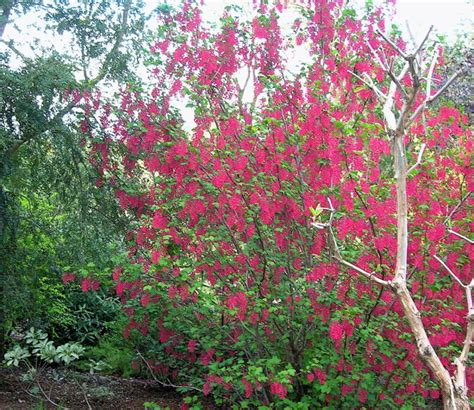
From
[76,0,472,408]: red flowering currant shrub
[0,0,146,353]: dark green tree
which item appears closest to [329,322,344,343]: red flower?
[76,0,472,408]: red flowering currant shrub

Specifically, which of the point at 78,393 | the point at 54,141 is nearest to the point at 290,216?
the point at 54,141

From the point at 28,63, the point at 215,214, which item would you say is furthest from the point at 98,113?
the point at 215,214

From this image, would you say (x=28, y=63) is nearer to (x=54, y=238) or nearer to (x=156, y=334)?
(x=54, y=238)

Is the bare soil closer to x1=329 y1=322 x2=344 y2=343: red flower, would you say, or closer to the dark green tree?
the dark green tree

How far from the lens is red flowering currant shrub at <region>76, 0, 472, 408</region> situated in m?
4.07

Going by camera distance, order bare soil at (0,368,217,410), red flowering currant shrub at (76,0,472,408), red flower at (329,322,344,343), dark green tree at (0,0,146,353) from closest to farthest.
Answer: red flower at (329,322,344,343) < red flowering currant shrub at (76,0,472,408) < dark green tree at (0,0,146,353) < bare soil at (0,368,217,410)

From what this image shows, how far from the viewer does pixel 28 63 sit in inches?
187

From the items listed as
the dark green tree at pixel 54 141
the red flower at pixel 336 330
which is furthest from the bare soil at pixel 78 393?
the red flower at pixel 336 330

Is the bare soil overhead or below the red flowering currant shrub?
below

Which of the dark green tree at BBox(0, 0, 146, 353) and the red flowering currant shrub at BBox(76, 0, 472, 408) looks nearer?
the red flowering currant shrub at BBox(76, 0, 472, 408)

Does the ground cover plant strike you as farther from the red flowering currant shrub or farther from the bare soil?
the bare soil

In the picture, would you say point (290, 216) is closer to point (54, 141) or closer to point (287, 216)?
point (287, 216)

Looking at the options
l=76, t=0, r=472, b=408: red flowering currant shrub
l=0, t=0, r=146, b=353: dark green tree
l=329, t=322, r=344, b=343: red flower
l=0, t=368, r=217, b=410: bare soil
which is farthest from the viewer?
l=0, t=368, r=217, b=410: bare soil

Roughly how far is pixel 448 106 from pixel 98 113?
3042 millimetres
